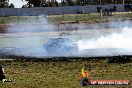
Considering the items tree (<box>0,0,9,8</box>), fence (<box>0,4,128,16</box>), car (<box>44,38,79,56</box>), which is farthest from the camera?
tree (<box>0,0,9,8</box>)

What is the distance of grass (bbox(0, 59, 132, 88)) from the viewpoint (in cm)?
1505

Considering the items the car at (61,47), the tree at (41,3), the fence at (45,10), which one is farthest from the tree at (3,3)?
the car at (61,47)

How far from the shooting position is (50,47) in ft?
89.4

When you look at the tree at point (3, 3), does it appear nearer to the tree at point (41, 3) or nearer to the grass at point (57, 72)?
the tree at point (41, 3)

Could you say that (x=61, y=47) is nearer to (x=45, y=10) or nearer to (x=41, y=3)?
(x=45, y=10)

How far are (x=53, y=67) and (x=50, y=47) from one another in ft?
25.1

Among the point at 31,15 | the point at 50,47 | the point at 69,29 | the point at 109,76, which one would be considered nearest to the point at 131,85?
the point at 109,76

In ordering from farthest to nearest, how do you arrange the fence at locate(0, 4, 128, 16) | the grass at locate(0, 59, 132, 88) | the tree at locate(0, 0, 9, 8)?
the tree at locate(0, 0, 9, 8), the fence at locate(0, 4, 128, 16), the grass at locate(0, 59, 132, 88)

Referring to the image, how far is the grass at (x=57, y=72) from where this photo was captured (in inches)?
592

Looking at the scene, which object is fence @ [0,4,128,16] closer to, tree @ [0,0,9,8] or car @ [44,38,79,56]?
car @ [44,38,79,56]

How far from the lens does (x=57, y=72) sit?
18016 mm

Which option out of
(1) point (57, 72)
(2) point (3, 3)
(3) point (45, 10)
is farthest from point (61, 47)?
(2) point (3, 3)

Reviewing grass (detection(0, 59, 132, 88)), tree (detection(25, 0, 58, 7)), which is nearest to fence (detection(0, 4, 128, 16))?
grass (detection(0, 59, 132, 88))

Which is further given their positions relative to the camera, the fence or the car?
the fence
